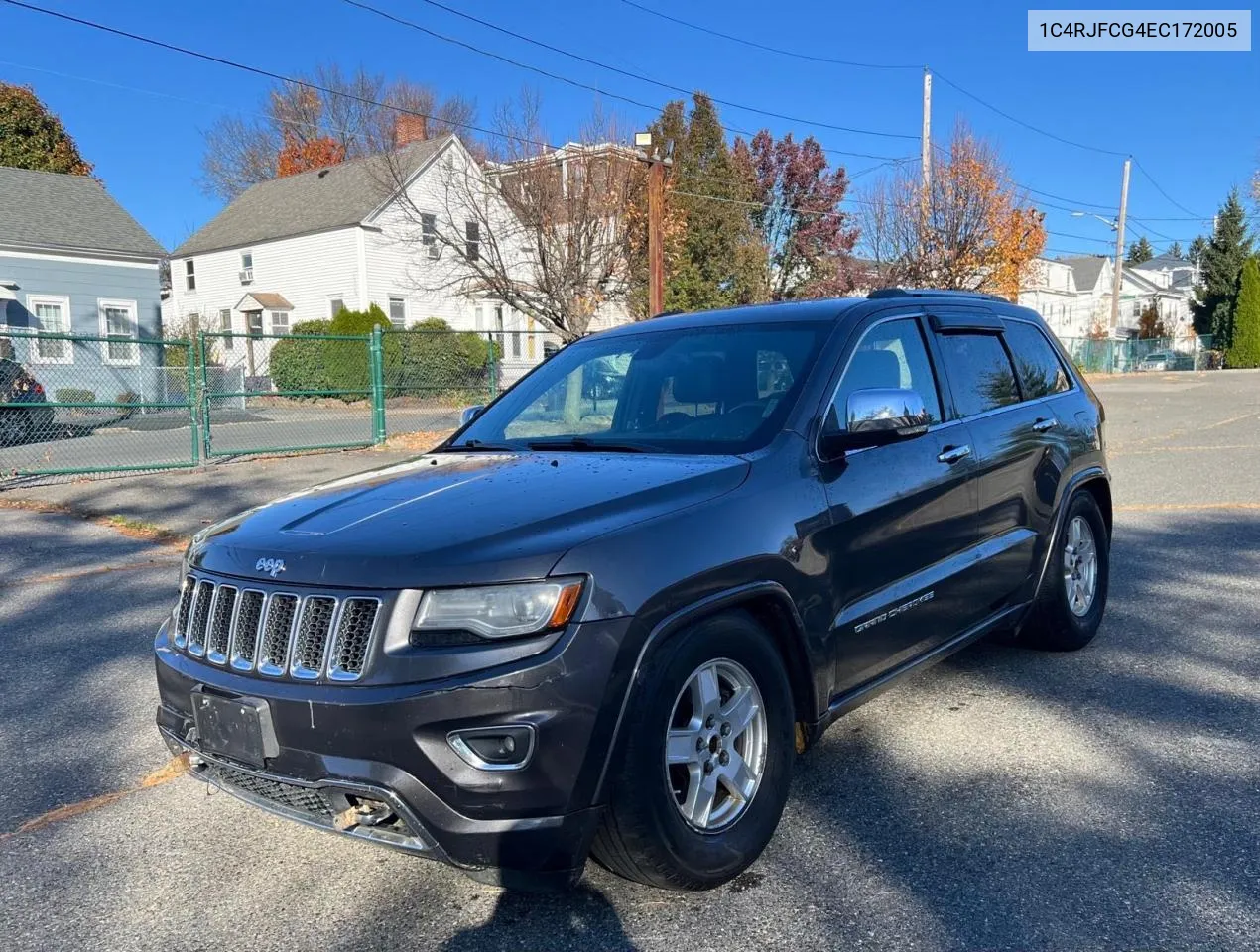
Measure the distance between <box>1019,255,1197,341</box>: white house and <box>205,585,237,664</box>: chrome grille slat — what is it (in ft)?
176

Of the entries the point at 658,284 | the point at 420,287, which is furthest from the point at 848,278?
the point at 658,284

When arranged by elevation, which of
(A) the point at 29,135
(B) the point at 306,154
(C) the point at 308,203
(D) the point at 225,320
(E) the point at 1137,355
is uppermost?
(B) the point at 306,154

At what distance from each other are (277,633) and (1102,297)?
81869 mm

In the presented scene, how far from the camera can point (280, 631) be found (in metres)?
2.84

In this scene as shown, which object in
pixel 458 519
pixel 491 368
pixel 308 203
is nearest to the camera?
pixel 458 519

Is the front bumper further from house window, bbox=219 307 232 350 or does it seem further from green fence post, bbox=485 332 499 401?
house window, bbox=219 307 232 350

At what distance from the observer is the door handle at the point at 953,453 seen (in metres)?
4.13

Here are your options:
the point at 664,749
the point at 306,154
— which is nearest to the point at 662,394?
the point at 664,749

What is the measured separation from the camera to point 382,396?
16.0 metres

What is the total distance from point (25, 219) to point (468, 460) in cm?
2647

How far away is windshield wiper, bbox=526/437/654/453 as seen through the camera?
3.70m

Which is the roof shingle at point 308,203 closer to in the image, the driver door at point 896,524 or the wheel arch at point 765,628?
the driver door at point 896,524

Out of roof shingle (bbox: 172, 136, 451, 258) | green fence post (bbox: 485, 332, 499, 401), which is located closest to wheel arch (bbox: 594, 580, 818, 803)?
green fence post (bbox: 485, 332, 499, 401)

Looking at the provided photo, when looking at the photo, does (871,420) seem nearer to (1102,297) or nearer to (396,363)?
(396,363)
